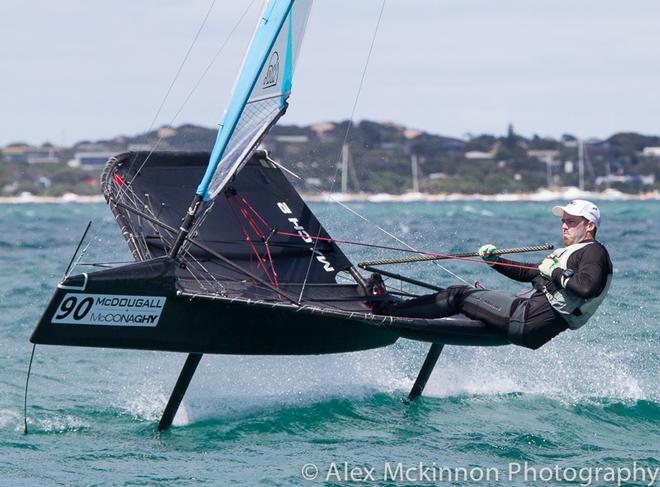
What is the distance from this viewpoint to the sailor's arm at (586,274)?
233 inches

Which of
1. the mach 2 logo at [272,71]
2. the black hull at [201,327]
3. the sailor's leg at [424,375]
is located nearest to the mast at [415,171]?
the sailor's leg at [424,375]

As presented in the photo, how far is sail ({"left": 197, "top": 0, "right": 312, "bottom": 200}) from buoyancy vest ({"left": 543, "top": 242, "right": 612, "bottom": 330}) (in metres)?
1.80

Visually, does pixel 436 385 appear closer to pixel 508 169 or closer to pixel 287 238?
pixel 287 238

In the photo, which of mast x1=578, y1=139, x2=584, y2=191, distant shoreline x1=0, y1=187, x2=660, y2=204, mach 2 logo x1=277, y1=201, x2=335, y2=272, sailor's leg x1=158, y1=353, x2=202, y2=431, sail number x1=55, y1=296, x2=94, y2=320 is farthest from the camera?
mast x1=578, y1=139, x2=584, y2=191

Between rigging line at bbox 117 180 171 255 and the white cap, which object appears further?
rigging line at bbox 117 180 171 255

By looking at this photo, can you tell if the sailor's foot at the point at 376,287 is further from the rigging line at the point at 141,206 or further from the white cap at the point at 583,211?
the white cap at the point at 583,211

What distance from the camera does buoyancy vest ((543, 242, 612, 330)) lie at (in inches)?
239

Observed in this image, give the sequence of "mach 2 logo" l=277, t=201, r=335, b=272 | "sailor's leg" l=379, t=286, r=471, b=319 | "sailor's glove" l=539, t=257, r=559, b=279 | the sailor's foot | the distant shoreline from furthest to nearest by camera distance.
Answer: the distant shoreline < "mach 2 logo" l=277, t=201, r=335, b=272 < the sailor's foot < "sailor's leg" l=379, t=286, r=471, b=319 < "sailor's glove" l=539, t=257, r=559, b=279

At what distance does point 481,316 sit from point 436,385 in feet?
5.05

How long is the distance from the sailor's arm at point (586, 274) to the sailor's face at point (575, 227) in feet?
0.38

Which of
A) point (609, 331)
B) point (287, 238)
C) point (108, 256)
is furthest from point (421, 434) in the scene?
point (108, 256)

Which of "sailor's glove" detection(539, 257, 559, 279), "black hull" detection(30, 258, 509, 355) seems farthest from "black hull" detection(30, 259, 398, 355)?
"sailor's glove" detection(539, 257, 559, 279)

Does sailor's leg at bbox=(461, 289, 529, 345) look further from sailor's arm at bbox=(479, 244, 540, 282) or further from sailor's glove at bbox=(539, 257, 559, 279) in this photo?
sailor's glove at bbox=(539, 257, 559, 279)

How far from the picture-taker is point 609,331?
956cm
